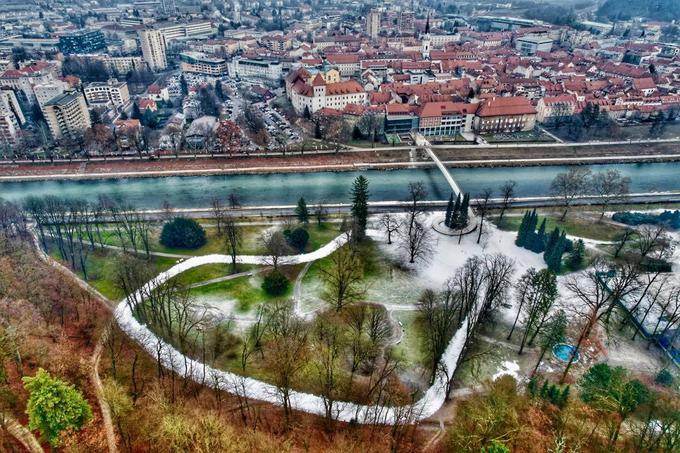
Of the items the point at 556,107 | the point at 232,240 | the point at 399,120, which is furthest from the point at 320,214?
the point at 556,107

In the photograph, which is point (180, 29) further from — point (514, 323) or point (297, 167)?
point (514, 323)

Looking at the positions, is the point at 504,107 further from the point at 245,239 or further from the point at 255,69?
the point at 255,69

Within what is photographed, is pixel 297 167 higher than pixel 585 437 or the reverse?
the reverse

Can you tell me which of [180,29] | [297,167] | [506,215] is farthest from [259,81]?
[506,215]

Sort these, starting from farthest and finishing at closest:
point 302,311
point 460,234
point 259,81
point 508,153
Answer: point 259,81
point 508,153
point 460,234
point 302,311

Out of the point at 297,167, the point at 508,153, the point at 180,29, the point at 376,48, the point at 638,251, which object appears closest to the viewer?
the point at 638,251

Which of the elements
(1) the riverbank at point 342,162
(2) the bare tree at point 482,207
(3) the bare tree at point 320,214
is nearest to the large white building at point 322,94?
(1) the riverbank at point 342,162

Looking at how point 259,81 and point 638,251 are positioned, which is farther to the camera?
point 259,81
